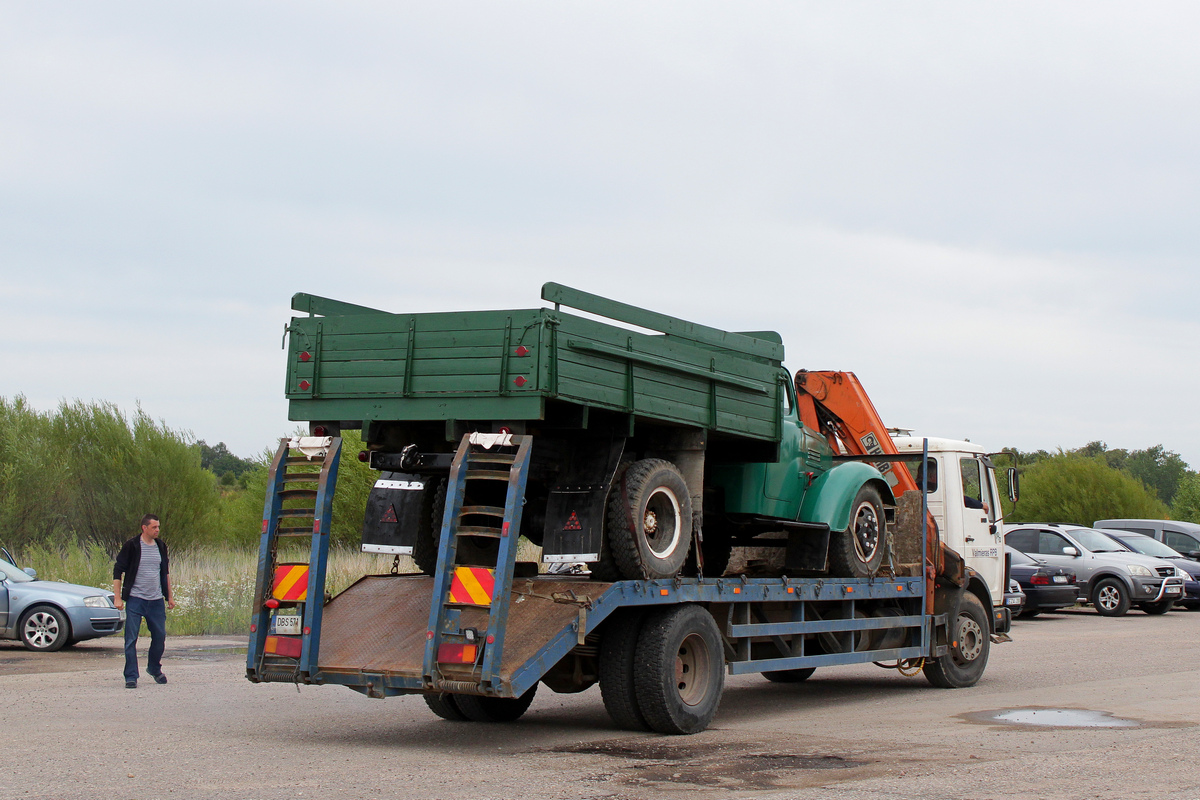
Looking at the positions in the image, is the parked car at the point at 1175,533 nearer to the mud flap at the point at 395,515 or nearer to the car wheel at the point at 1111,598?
the car wheel at the point at 1111,598

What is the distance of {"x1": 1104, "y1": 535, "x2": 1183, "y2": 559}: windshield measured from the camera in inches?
1030

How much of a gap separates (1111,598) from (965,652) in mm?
12379

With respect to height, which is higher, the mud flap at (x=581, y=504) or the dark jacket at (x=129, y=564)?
the mud flap at (x=581, y=504)

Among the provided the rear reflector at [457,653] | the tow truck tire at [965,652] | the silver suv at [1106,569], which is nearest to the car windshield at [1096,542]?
the silver suv at [1106,569]

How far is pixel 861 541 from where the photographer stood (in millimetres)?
11852

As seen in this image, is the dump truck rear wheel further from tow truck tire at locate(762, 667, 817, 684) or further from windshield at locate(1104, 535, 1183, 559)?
windshield at locate(1104, 535, 1183, 559)

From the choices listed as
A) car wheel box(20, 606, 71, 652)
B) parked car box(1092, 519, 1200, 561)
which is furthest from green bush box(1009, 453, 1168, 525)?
car wheel box(20, 606, 71, 652)

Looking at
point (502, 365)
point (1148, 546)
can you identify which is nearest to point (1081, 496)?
point (1148, 546)

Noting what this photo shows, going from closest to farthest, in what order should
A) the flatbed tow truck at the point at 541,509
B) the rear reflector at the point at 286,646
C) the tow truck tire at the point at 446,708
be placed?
the flatbed tow truck at the point at 541,509 → the rear reflector at the point at 286,646 → the tow truck tire at the point at 446,708

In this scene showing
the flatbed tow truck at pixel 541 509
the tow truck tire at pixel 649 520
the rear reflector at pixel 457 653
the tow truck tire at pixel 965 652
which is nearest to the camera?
the rear reflector at pixel 457 653

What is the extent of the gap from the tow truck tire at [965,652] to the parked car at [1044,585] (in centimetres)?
973

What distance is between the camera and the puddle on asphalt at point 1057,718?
9.76 metres

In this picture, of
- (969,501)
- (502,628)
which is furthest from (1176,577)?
(502,628)

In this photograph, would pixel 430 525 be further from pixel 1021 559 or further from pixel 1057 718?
pixel 1021 559
